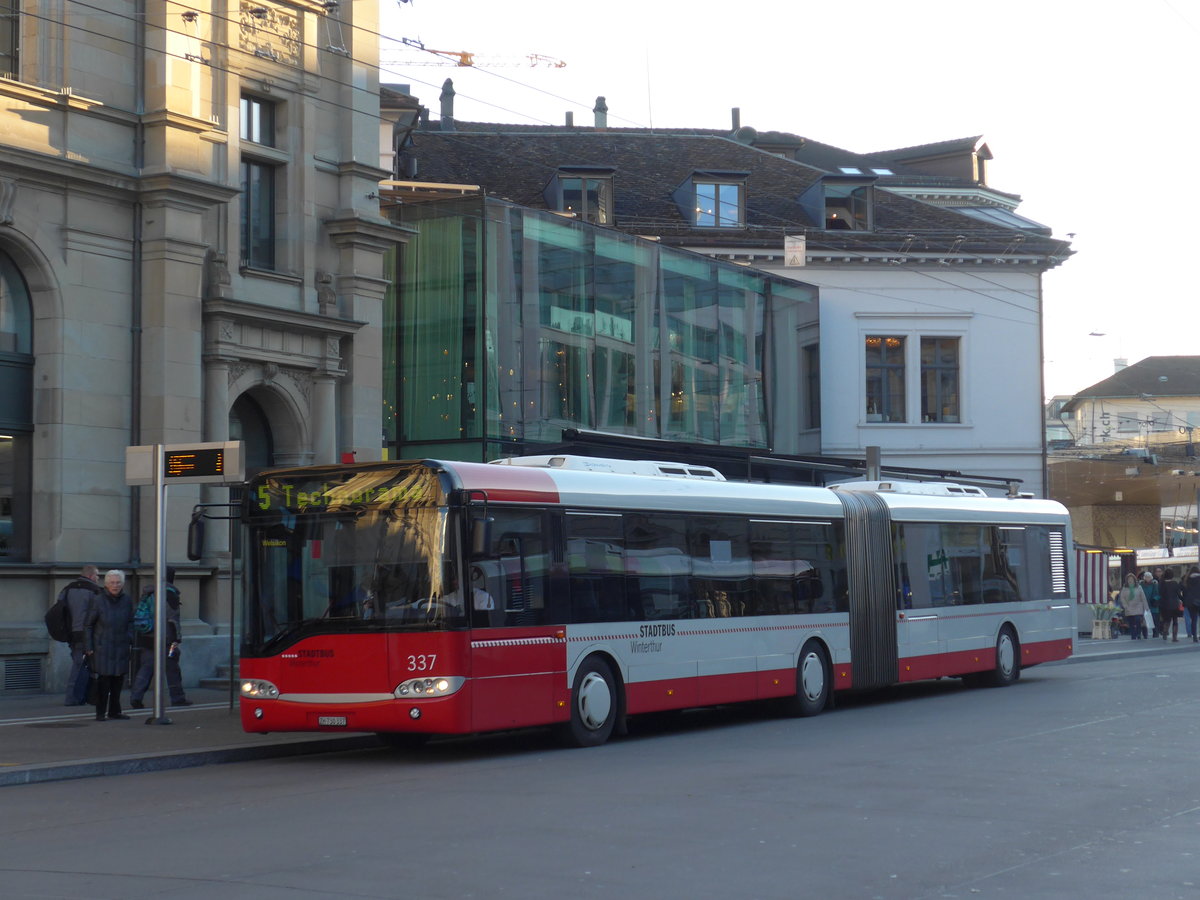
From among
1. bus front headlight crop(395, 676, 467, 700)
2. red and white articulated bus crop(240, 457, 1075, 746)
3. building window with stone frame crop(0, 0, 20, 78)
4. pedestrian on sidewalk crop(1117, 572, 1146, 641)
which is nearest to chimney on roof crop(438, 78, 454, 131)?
pedestrian on sidewalk crop(1117, 572, 1146, 641)

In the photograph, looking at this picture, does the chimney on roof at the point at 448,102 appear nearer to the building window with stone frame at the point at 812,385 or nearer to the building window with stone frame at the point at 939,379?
the building window with stone frame at the point at 812,385

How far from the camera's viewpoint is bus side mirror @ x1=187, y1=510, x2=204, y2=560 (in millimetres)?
Answer: 14953

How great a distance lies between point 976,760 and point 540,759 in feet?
12.2

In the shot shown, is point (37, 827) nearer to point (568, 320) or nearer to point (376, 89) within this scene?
point (376, 89)

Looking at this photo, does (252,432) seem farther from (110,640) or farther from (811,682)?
(811,682)

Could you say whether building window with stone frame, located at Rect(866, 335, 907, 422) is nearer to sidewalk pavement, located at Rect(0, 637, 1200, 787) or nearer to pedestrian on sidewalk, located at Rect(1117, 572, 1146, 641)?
pedestrian on sidewalk, located at Rect(1117, 572, 1146, 641)

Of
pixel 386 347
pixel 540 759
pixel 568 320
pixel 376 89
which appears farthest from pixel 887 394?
pixel 540 759

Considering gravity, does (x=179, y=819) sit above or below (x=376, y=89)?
below

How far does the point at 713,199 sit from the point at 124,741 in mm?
28200

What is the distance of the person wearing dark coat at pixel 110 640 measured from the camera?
674 inches

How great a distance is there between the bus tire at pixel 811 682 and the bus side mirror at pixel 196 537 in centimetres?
722

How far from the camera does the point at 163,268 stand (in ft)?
71.2

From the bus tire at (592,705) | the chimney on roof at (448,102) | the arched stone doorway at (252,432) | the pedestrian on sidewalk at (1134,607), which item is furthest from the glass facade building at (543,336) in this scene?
the chimney on roof at (448,102)

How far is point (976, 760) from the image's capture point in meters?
13.2
